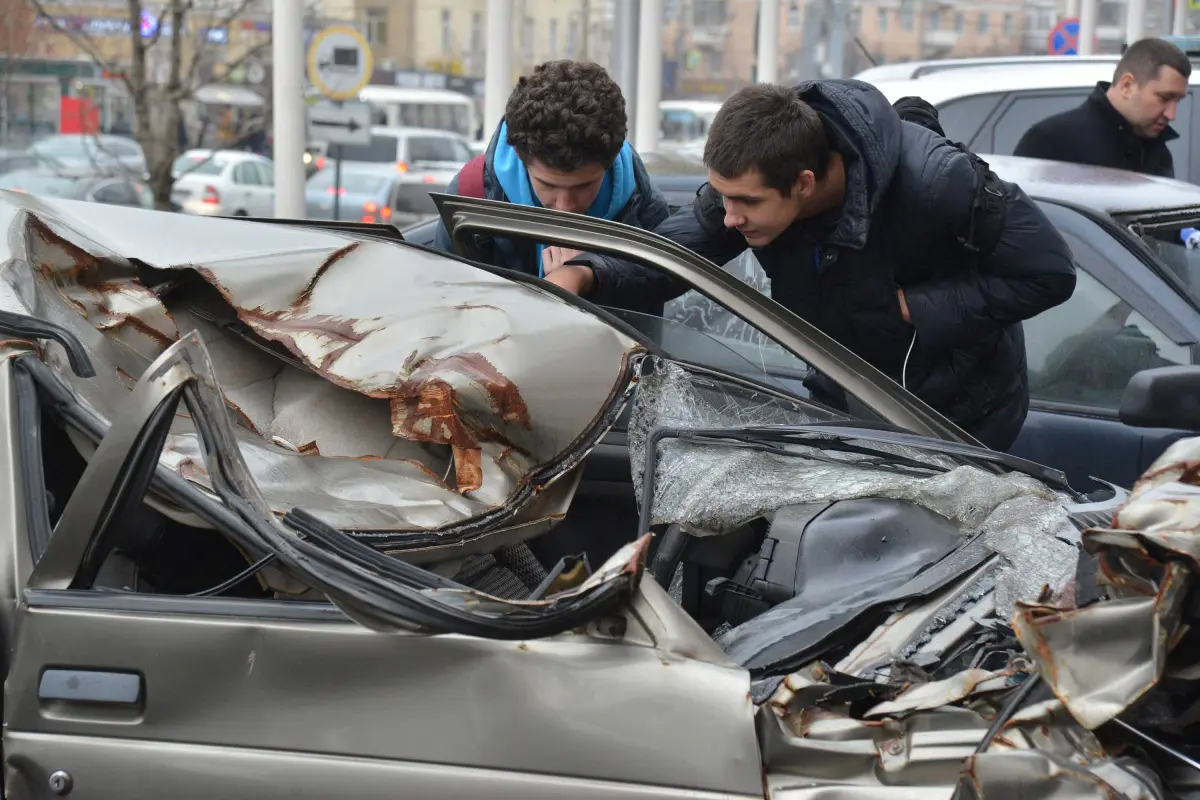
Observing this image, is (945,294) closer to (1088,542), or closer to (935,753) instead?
(1088,542)

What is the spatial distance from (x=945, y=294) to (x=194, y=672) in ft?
6.36

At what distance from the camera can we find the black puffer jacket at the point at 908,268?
117 inches

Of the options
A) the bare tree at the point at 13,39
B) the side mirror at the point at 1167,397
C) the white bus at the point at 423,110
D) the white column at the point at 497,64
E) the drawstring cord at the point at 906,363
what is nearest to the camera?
the side mirror at the point at 1167,397

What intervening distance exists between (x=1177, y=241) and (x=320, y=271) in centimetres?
276

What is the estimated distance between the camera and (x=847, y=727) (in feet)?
5.78

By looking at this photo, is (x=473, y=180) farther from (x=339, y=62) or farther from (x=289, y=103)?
(x=339, y=62)

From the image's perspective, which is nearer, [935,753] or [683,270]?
[935,753]

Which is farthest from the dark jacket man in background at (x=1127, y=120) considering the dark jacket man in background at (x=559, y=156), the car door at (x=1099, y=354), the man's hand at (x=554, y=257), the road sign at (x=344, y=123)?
the road sign at (x=344, y=123)

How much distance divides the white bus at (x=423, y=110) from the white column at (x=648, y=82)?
16.6 meters

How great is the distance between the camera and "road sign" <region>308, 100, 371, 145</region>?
38.2 ft

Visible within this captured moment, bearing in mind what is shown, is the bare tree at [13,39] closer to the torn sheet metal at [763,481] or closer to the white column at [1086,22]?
the white column at [1086,22]

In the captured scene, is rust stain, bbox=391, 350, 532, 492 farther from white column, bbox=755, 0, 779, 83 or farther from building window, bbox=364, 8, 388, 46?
building window, bbox=364, 8, 388, 46

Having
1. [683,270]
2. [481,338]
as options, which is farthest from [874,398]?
[481,338]

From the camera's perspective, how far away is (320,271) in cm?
275
